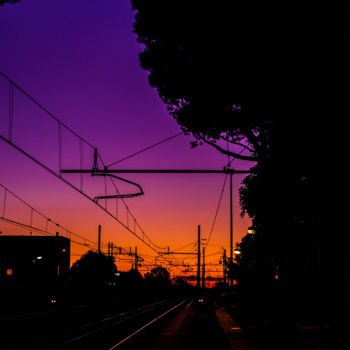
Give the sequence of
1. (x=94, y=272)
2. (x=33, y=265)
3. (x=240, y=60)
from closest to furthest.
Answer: (x=240, y=60)
(x=33, y=265)
(x=94, y=272)

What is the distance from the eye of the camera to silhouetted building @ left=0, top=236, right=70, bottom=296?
66.2m

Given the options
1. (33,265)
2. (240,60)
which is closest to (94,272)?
(33,265)

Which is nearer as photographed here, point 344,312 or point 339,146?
point 339,146

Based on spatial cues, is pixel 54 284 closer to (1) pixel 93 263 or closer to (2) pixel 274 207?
(1) pixel 93 263

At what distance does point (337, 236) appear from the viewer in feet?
44.0

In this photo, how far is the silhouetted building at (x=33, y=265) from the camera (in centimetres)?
6625

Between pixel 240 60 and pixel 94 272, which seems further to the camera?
pixel 94 272

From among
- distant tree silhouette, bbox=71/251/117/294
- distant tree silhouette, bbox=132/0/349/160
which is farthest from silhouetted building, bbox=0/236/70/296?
distant tree silhouette, bbox=132/0/349/160

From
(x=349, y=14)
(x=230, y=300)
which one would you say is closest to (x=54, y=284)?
(x=230, y=300)

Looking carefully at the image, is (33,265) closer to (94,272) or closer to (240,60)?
(94,272)

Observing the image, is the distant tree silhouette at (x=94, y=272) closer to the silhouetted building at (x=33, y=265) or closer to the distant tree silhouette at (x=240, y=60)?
the silhouetted building at (x=33, y=265)

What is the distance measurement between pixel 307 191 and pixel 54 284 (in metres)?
61.1

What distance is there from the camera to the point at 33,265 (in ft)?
226

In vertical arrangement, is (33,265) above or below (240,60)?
below
